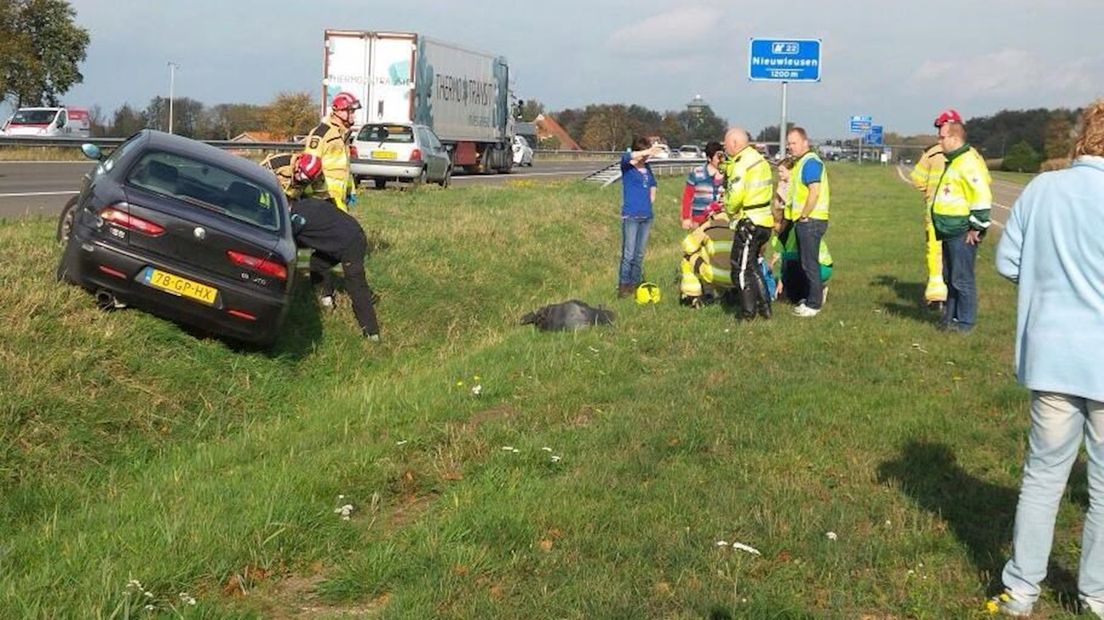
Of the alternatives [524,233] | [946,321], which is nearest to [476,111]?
[524,233]

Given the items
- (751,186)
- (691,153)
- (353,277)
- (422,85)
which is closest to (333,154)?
(353,277)

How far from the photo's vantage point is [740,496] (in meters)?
5.70

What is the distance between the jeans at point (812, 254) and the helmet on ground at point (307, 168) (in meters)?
4.79

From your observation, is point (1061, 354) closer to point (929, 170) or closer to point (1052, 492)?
point (1052, 492)

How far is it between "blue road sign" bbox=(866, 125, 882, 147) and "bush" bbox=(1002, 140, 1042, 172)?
1295 centimetres

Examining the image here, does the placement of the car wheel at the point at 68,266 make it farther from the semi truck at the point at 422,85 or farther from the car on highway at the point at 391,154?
the semi truck at the point at 422,85

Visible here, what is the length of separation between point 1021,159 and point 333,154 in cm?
7766

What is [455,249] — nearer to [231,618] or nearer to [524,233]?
[524,233]

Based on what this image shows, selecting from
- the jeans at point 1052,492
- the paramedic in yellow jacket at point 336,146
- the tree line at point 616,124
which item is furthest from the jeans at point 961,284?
the tree line at point 616,124

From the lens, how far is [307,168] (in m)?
10.6

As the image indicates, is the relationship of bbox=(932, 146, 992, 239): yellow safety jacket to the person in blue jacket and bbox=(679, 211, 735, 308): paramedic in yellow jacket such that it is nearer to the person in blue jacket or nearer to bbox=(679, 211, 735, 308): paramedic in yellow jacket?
bbox=(679, 211, 735, 308): paramedic in yellow jacket

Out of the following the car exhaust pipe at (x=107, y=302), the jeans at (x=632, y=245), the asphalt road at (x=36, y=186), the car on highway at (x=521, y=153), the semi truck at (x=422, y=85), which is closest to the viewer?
the car exhaust pipe at (x=107, y=302)

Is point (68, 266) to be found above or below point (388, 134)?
below

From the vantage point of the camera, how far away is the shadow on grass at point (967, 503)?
4.79 metres
